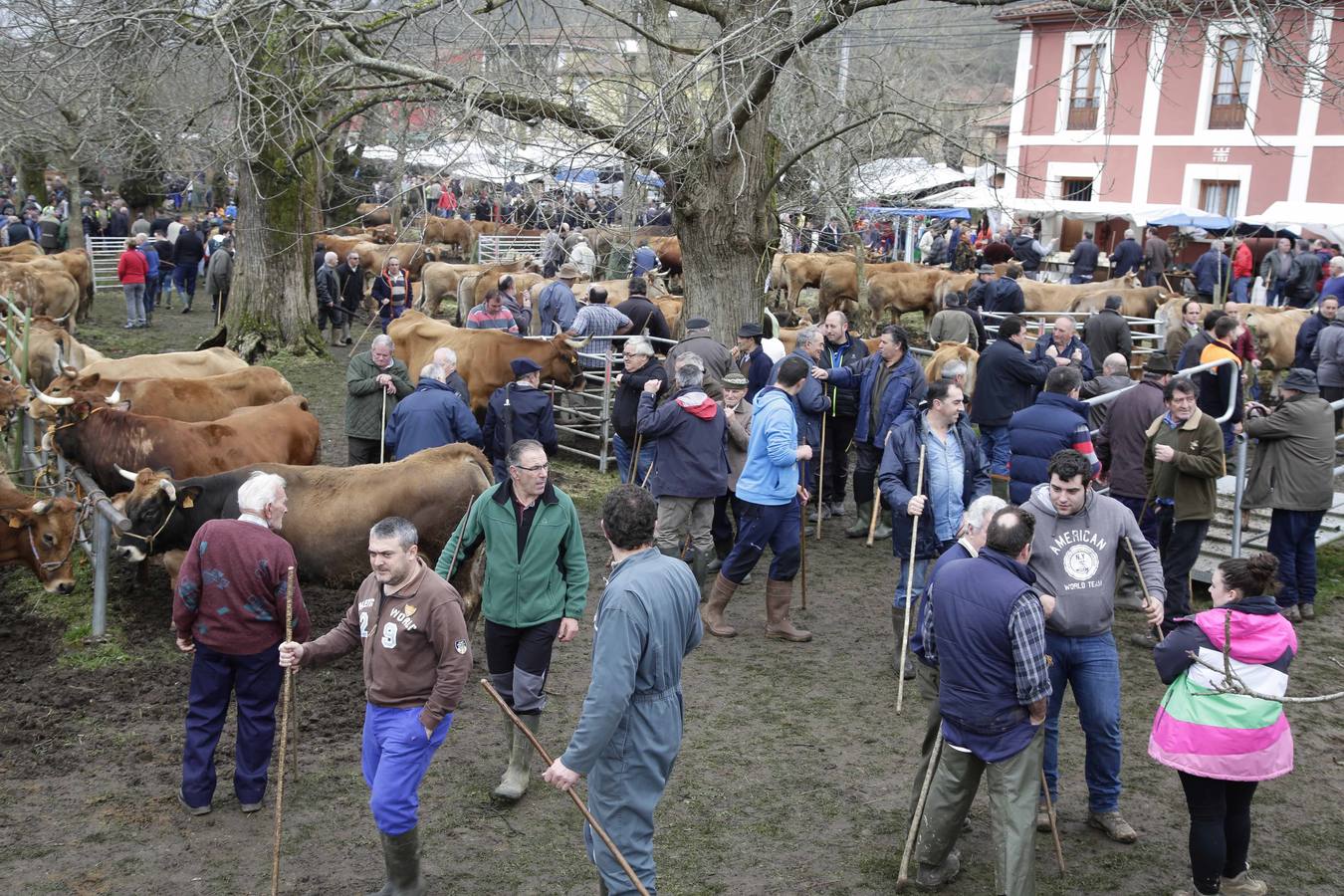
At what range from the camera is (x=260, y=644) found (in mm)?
5785

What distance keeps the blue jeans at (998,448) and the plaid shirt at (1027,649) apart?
5933mm

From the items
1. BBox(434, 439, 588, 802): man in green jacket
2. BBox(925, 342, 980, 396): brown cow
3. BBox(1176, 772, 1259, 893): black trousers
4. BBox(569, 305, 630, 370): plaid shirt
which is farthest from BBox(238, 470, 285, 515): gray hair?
BBox(925, 342, 980, 396): brown cow

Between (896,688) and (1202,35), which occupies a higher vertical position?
(1202,35)

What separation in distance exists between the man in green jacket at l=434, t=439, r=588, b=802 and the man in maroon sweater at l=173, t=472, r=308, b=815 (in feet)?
2.66

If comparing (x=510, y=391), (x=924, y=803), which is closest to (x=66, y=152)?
(x=510, y=391)

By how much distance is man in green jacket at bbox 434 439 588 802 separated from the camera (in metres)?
5.83

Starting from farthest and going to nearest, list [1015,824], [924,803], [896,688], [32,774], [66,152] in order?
[66,152]
[896,688]
[32,774]
[924,803]
[1015,824]

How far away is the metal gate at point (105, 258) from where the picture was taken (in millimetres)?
26938

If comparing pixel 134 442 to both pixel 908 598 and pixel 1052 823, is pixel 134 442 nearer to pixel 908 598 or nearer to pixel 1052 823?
pixel 908 598

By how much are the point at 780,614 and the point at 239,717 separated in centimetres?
384

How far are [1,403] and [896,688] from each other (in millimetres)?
7513

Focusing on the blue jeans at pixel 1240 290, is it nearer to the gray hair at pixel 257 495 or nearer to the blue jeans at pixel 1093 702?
the blue jeans at pixel 1093 702

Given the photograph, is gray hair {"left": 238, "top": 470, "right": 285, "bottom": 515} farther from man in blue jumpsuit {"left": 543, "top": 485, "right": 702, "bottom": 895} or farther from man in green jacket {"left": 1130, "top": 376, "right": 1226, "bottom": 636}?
man in green jacket {"left": 1130, "top": 376, "right": 1226, "bottom": 636}

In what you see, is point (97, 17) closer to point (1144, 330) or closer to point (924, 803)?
point (924, 803)
